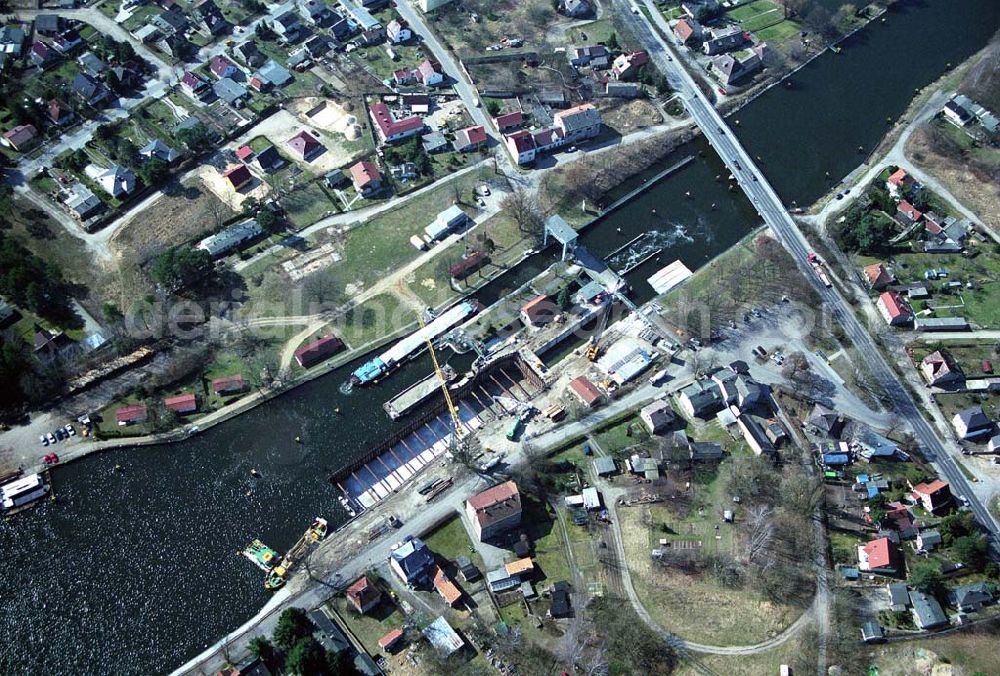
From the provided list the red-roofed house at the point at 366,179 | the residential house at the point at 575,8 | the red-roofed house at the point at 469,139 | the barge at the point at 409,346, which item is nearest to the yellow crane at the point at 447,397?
the barge at the point at 409,346

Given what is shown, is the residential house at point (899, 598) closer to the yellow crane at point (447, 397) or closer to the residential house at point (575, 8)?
the yellow crane at point (447, 397)

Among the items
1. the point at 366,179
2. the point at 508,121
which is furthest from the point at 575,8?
the point at 366,179

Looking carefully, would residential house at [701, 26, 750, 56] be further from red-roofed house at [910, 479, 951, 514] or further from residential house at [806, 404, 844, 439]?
red-roofed house at [910, 479, 951, 514]

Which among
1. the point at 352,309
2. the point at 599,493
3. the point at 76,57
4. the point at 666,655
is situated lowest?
the point at 666,655

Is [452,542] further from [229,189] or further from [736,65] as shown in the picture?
[736,65]

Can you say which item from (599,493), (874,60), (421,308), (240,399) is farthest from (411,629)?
(874,60)

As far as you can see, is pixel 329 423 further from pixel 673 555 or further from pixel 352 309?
pixel 673 555
